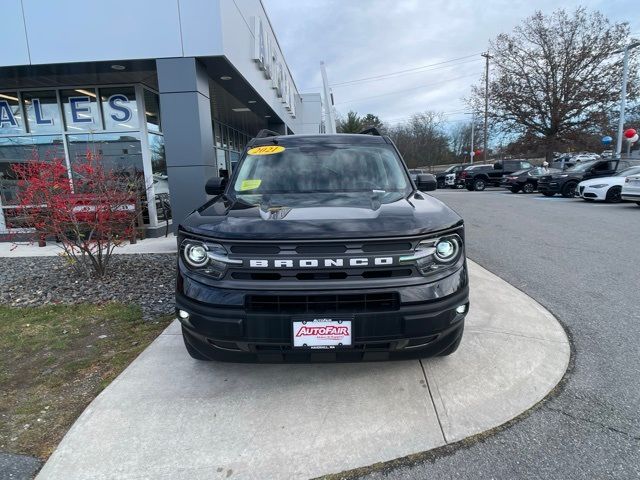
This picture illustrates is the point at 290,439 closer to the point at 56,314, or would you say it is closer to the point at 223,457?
the point at 223,457

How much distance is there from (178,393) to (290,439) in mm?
965

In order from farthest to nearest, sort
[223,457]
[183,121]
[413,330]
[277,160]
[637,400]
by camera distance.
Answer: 1. [183,121]
2. [277,160]
3. [637,400]
4. [413,330]
5. [223,457]

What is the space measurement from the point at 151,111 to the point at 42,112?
7.95 ft

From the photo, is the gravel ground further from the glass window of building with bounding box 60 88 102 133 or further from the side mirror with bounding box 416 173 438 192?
the glass window of building with bounding box 60 88 102 133

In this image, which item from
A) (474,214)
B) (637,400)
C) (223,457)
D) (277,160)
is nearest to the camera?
(223,457)

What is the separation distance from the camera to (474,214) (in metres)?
12.9

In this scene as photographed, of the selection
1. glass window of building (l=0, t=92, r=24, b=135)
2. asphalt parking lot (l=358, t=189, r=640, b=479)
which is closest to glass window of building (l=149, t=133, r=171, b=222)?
glass window of building (l=0, t=92, r=24, b=135)

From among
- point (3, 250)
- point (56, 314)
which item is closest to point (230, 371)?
point (56, 314)

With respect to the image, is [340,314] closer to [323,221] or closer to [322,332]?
[322,332]

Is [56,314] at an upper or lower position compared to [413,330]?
lower

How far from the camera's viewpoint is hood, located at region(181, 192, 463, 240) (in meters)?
2.48

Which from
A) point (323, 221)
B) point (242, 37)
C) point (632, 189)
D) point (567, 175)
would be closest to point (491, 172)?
point (567, 175)

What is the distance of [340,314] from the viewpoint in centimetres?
239

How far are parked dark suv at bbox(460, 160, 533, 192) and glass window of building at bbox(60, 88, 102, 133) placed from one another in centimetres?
2359
